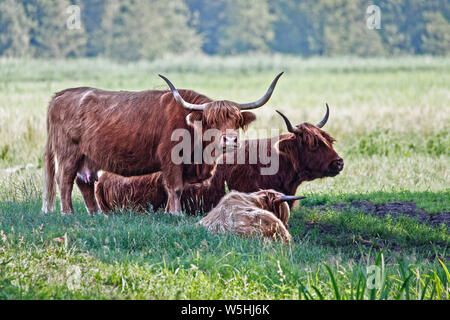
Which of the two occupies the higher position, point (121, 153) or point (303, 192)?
point (121, 153)

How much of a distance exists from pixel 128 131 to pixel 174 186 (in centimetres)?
78

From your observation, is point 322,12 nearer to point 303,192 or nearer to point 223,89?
point 223,89

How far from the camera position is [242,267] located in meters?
5.48

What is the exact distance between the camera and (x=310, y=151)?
333 inches

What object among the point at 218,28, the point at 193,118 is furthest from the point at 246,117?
the point at 218,28

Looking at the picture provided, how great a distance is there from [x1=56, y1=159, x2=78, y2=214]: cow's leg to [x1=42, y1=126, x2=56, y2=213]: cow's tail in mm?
209

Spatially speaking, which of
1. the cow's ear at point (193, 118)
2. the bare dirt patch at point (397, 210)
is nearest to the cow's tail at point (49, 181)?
the cow's ear at point (193, 118)

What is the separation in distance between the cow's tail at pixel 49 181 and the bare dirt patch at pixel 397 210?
9.91 ft

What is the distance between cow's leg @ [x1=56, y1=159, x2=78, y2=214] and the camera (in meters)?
8.10

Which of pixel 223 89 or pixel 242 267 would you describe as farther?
pixel 223 89
